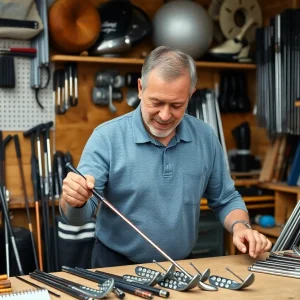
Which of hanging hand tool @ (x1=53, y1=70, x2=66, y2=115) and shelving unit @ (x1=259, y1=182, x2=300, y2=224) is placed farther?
shelving unit @ (x1=259, y1=182, x2=300, y2=224)

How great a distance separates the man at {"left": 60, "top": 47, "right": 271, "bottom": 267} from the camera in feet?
6.63

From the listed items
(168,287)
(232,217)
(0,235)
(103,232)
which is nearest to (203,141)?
(232,217)

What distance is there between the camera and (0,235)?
362 centimetres

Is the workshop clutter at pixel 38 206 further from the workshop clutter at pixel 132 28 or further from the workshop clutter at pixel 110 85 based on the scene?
the workshop clutter at pixel 132 28

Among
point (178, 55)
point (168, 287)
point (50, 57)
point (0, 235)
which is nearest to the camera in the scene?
point (168, 287)

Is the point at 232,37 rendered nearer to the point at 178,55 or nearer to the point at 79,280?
the point at 178,55

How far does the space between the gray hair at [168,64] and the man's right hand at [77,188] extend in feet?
1.53

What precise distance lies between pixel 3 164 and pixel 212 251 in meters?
1.51

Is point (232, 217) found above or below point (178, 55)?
below

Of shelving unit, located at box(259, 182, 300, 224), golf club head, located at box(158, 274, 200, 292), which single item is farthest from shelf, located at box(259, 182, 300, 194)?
golf club head, located at box(158, 274, 200, 292)

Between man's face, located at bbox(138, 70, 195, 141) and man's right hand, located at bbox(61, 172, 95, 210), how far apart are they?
1.33ft

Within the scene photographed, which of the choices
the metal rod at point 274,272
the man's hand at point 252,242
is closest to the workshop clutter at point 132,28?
the man's hand at point 252,242

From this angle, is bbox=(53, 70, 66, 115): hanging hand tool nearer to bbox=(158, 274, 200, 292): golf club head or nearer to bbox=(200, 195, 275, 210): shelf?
bbox=(200, 195, 275, 210): shelf

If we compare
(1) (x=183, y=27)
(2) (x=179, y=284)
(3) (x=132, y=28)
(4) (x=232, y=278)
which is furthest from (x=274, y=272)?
(3) (x=132, y=28)
